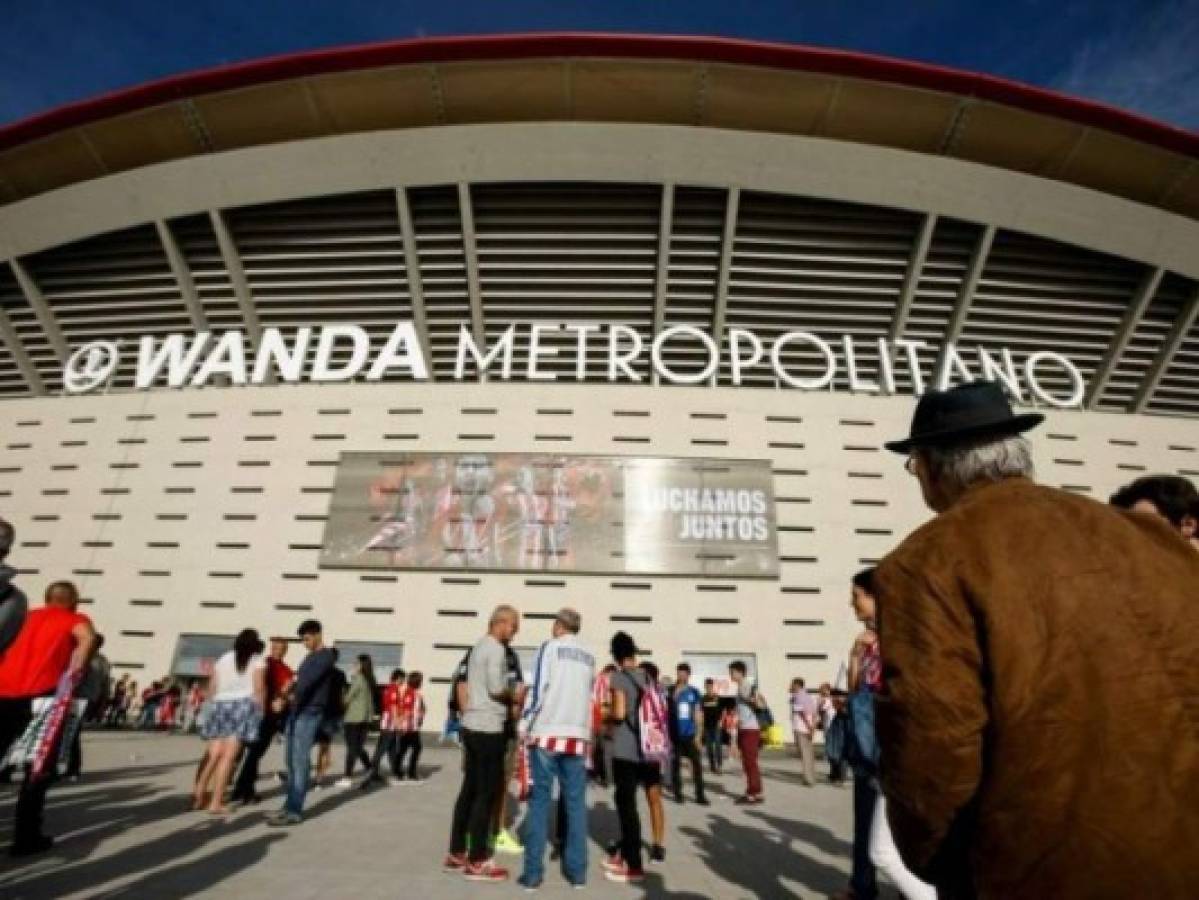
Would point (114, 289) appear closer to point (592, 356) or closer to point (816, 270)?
point (592, 356)

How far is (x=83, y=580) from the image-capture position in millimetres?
18188

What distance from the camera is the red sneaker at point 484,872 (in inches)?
177

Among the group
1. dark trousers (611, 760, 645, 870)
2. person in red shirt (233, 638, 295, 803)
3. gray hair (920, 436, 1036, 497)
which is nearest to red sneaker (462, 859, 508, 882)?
dark trousers (611, 760, 645, 870)

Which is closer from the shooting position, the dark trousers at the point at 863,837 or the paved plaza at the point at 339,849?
the dark trousers at the point at 863,837

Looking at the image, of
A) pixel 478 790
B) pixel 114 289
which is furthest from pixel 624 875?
pixel 114 289

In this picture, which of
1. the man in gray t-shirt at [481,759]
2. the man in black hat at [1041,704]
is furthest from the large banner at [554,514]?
the man in black hat at [1041,704]

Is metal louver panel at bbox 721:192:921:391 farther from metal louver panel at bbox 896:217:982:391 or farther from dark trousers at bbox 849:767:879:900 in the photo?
dark trousers at bbox 849:767:879:900

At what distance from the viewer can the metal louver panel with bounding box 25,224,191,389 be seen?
2050 cm

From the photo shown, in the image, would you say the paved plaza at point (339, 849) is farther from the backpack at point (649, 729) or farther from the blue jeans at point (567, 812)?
the backpack at point (649, 729)

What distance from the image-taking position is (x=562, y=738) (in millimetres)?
4691

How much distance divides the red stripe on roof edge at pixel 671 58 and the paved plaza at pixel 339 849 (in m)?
16.9

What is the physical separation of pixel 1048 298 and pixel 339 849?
22.4 metres

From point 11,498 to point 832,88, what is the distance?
83.7 feet

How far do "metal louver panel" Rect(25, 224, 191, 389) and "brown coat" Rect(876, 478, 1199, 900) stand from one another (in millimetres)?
23684
